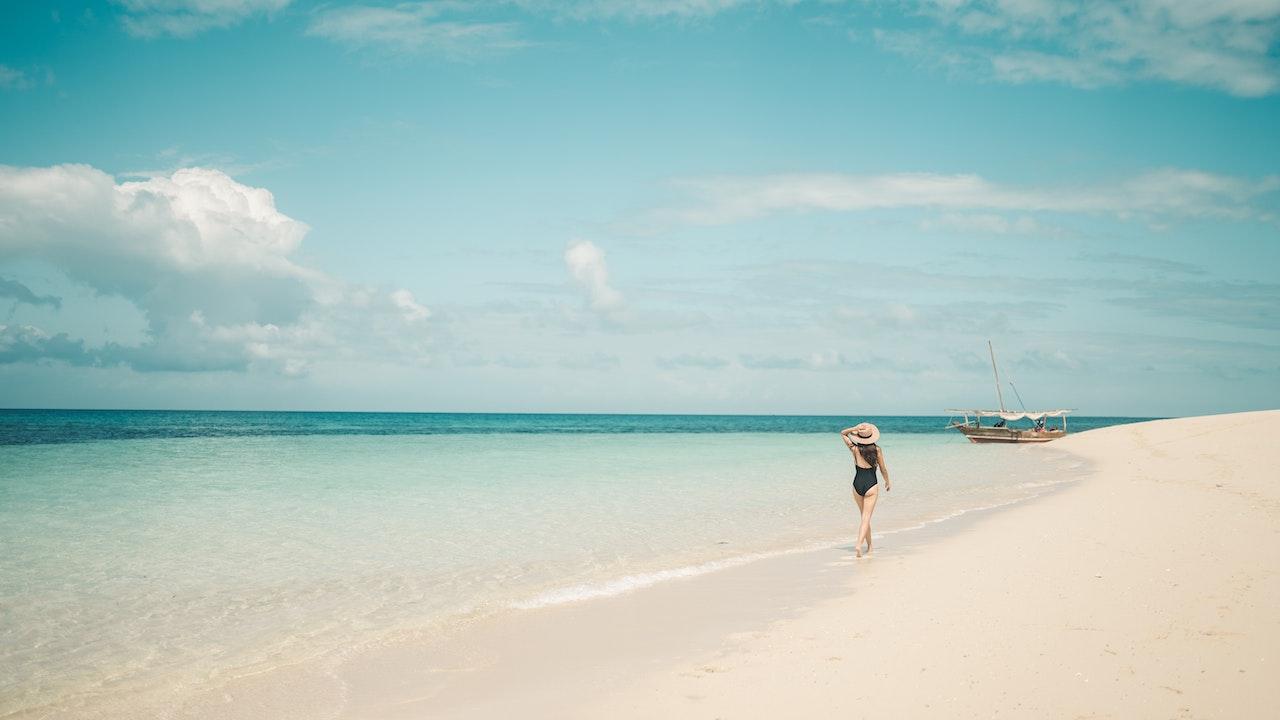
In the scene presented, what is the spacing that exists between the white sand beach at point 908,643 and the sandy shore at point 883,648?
0.07 ft

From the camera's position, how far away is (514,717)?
16.9 feet

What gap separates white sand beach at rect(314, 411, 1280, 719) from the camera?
201 inches

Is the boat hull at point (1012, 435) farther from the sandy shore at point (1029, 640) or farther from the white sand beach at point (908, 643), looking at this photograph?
the white sand beach at point (908, 643)

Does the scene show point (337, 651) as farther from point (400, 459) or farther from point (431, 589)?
point (400, 459)

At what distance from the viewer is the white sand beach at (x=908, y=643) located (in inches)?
201

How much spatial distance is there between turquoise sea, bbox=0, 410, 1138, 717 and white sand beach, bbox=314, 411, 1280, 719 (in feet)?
4.40

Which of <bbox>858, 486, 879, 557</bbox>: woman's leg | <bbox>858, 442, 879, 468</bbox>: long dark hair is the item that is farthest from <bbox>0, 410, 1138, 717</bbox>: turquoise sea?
<bbox>858, 442, 879, 468</bbox>: long dark hair

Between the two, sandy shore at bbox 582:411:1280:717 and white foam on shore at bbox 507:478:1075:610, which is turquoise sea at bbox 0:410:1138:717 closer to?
white foam on shore at bbox 507:478:1075:610

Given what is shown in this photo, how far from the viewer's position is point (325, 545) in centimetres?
1228

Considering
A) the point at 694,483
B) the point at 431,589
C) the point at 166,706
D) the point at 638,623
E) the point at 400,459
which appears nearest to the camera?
the point at 166,706

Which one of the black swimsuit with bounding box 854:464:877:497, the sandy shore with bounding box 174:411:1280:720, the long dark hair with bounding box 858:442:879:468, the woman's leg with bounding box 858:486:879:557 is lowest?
the sandy shore with bounding box 174:411:1280:720

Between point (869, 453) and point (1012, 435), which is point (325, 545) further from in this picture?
point (1012, 435)

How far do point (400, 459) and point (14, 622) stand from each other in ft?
82.0

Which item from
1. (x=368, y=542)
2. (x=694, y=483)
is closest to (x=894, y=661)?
(x=368, y=542)
